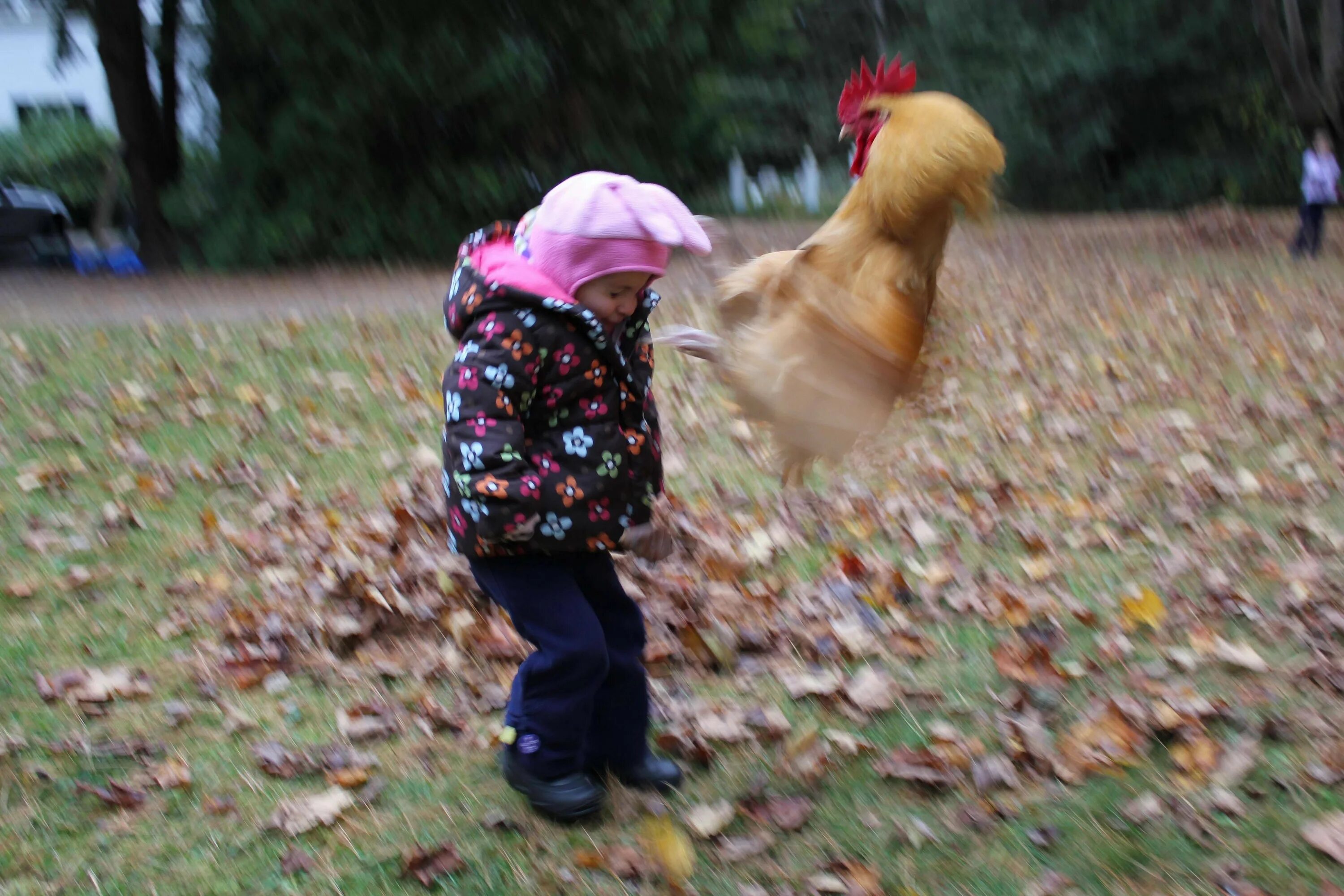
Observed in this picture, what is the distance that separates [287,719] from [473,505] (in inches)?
56.3

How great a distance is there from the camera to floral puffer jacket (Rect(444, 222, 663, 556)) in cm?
275

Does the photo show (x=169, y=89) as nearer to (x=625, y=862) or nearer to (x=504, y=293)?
(x=504, y=293)

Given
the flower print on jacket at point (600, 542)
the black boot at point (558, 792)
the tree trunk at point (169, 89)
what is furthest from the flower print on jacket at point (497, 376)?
the tree trunk at point (169, 89)

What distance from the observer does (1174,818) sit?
123 inches

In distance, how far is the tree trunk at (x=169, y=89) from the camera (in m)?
12.5

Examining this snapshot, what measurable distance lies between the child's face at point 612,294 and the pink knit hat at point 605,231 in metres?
0.03

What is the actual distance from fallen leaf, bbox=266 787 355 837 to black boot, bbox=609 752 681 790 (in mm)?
775

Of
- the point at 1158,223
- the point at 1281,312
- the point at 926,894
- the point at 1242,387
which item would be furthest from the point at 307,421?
the point at 1158,223

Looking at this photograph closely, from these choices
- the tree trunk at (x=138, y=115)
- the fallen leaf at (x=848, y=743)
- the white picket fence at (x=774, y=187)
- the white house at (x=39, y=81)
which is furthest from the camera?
the white house at (x=39, y=81)

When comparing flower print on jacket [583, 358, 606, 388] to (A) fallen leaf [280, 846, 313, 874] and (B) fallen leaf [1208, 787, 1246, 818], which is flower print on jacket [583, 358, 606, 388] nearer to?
(A) fallen leaf [280, 846, 313, 874]

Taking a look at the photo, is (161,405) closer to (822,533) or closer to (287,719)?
(287,719)

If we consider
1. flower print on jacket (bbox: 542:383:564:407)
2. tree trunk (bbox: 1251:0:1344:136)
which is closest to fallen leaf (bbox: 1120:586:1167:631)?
flower print on jacket (bbox: 542:383:564:407)

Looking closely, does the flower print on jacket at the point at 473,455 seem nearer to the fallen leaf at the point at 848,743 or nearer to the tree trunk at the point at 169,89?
the fallen leaf at the point at 848,743

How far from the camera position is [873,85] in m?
3.23
